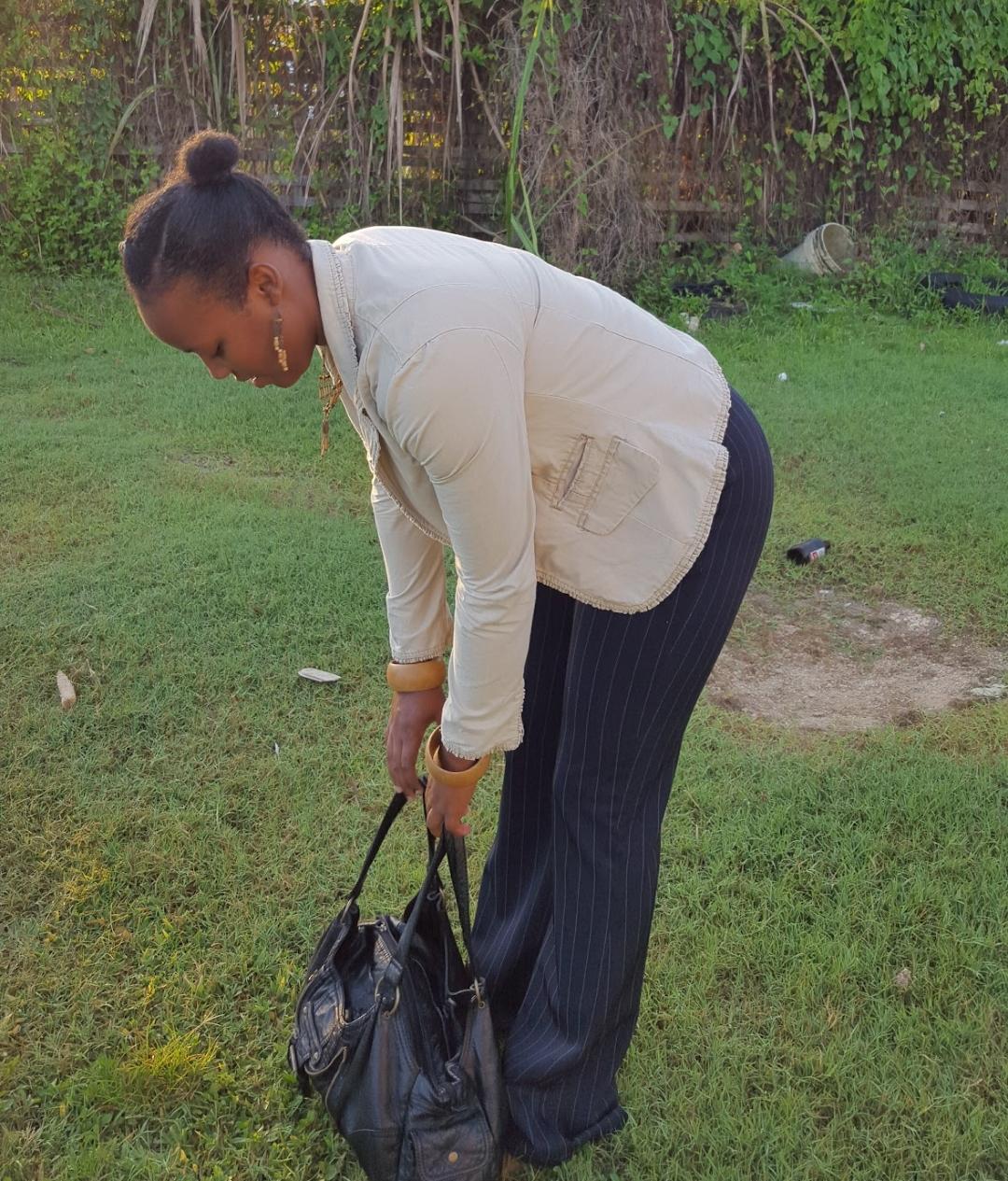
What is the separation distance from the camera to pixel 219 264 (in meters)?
1.47

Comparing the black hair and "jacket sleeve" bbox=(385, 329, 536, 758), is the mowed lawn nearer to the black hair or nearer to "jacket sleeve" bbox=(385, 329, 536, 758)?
"jacket sleeve" bbox=(385, 329, 536, 758)

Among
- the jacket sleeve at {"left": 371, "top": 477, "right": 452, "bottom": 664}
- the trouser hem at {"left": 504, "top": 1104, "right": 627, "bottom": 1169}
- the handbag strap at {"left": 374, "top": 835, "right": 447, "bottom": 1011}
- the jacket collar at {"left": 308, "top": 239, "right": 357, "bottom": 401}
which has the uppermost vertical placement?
the jacket collar at {"left": 308, "top": 239, "right": 357, "bottom": 401}

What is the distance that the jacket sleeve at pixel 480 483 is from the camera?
1.41 metres

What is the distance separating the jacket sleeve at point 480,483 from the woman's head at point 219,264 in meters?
0.22

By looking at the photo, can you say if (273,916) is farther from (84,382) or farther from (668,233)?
(668,233)

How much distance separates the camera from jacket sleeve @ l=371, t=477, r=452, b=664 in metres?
1.99

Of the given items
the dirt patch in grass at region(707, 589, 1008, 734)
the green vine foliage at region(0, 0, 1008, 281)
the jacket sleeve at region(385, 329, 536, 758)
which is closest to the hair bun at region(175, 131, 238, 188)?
the jacket sleeve at region(385, 329, 536, 758)

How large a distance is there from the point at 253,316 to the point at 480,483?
1.29 ft

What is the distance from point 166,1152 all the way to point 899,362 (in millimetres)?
6558

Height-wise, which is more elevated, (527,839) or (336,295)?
(336,295)

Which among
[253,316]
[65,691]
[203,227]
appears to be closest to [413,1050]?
[253,316]

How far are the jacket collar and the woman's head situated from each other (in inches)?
1.3

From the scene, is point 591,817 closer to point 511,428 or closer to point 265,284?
point 511,428

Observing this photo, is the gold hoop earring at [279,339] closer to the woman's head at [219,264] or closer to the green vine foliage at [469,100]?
Answer: the woman's head at [219,264]
